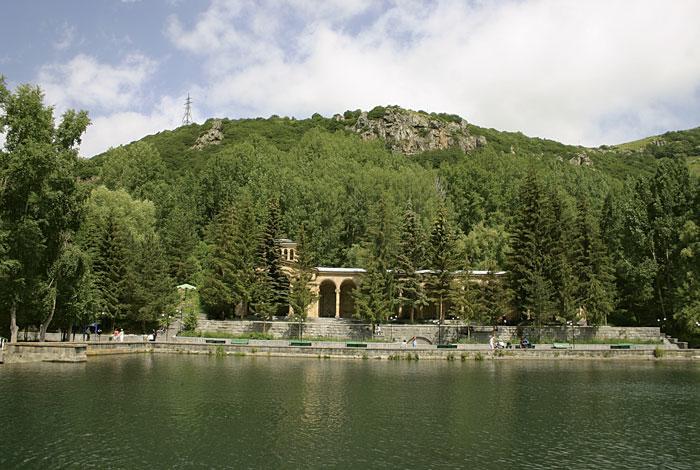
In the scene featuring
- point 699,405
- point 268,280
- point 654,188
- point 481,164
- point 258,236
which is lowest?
point 699,405

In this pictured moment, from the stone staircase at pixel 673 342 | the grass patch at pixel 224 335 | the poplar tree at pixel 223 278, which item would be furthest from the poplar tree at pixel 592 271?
the poplar tree at pixel 223 278

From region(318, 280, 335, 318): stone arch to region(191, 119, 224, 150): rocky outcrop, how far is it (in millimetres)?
85086

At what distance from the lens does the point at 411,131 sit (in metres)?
149

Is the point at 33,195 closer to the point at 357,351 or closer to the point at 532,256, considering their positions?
the point at 357,351

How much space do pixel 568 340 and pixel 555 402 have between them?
26.9 metres

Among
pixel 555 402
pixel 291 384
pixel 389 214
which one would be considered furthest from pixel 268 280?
pixel 555 402

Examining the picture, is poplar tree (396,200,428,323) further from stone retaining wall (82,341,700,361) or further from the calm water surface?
the calm water surface

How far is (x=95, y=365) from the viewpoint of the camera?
3388 centimetres

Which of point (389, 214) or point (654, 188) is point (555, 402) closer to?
point (389, 214)

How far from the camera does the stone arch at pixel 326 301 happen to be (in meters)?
65.9

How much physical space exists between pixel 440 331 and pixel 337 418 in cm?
3038

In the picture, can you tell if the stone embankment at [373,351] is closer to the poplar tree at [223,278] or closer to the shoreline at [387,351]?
the shoreline at [387,351]

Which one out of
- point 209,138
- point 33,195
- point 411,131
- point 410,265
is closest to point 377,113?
point 411,131

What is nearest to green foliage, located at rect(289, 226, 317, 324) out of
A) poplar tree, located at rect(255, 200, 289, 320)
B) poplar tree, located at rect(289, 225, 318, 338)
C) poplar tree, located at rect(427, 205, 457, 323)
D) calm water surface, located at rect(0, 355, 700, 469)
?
poplar tree, located at rect(289, 225, 318, 338)
